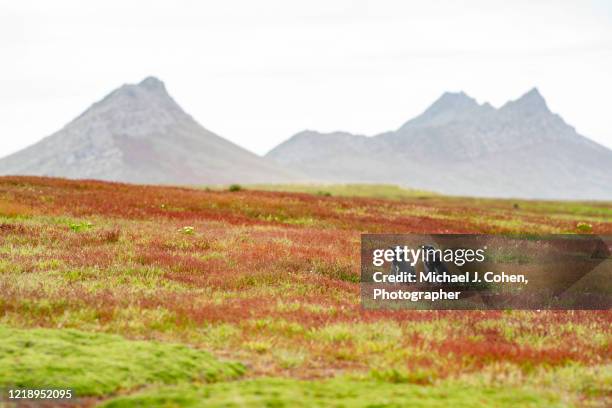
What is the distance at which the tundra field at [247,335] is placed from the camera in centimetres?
916

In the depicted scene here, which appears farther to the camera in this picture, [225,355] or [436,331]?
[436,331]

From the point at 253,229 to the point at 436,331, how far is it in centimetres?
1613

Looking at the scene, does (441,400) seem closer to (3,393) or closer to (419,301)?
(3,393)

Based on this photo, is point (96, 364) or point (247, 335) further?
point (247, 335)

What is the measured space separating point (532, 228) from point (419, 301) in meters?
24.2

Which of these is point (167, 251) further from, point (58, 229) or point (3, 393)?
point (3, 393)

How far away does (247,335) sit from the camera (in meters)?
11.9

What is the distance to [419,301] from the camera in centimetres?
1689

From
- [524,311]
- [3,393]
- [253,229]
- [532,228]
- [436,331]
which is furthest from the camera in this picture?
[532,228]

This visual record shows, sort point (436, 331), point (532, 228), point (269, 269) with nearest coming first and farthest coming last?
point (436, 331) → point (269, 269) → point (532, 228)

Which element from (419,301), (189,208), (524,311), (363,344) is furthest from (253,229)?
(363,344)

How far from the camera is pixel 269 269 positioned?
1852 cm

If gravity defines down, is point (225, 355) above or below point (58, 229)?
below

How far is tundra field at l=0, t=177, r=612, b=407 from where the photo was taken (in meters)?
9.16
